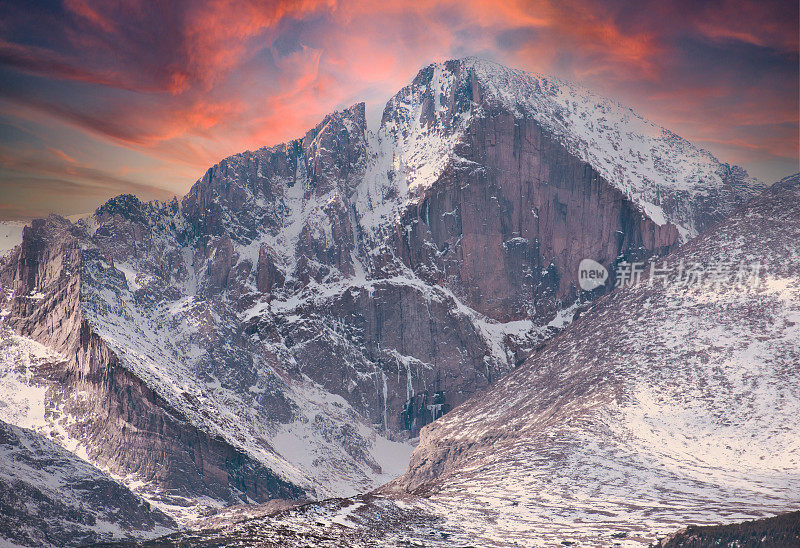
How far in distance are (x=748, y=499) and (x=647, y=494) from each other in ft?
54.0

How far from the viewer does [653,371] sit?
18862cm

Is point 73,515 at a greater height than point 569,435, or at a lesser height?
lesser

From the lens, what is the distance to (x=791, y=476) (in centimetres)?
14638

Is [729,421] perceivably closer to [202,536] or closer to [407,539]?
[407,539]

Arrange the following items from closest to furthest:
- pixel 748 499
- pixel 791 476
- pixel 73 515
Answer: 1. pixel 748 499
2. pixel 791 476
3. pixel 73 515

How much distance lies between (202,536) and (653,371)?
11397 centimetres

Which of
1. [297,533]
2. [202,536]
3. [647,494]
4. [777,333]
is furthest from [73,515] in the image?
[777,333]

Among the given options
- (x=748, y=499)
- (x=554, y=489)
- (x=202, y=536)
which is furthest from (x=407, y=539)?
(x=748, y=499)

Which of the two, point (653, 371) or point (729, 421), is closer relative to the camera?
point (729, 421)

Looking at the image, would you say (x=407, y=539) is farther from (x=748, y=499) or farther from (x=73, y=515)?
(x=73, y=515)

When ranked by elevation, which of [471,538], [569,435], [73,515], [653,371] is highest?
[653,371]

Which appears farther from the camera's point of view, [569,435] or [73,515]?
[73,515]

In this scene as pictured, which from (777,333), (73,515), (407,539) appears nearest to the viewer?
(407,539)

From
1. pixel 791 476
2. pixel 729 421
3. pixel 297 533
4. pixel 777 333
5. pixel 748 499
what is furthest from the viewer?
pixel 777 333
